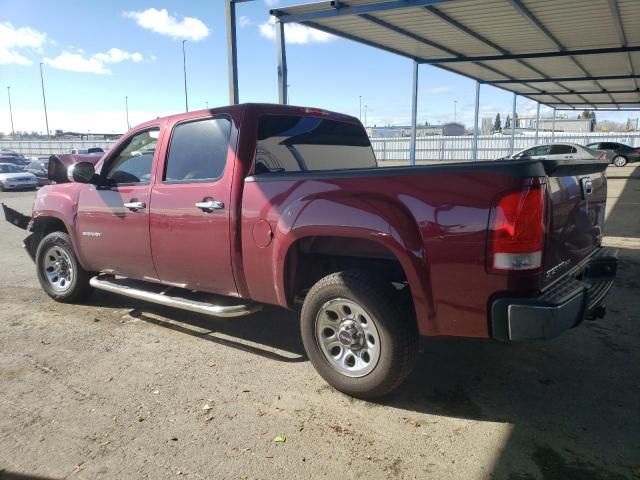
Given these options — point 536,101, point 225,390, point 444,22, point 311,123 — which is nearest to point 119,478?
point 225,390

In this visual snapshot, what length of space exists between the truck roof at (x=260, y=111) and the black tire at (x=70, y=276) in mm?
1671

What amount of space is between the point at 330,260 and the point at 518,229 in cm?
160

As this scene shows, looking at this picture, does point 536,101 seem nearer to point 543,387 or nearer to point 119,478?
point 543,387

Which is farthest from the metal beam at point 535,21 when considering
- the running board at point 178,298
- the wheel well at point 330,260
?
the running board at point 178,298

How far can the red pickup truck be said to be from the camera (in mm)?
2799

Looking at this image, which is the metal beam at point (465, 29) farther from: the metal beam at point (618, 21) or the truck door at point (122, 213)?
the truck door at point (122, 213)

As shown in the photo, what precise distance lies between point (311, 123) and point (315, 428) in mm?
2666

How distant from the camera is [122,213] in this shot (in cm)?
477

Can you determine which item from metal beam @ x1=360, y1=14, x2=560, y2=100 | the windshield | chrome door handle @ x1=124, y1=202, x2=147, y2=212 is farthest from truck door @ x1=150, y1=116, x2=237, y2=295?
the windshield

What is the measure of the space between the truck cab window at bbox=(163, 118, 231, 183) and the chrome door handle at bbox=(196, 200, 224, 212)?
0.21 m

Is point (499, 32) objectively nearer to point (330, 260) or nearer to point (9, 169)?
point (330, 260)

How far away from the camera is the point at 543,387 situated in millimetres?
3641

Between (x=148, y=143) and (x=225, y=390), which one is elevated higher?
(x=148, y=143)

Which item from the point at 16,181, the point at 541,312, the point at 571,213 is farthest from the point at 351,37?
the point at 16,181
